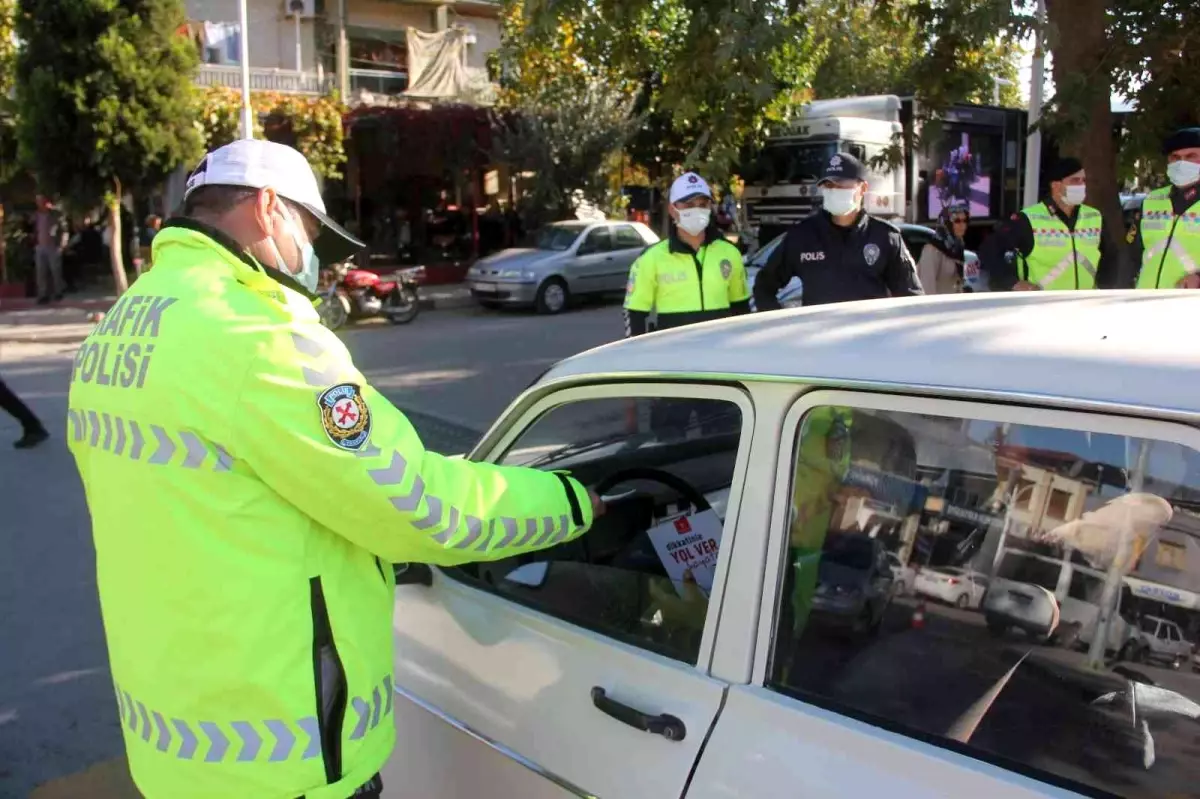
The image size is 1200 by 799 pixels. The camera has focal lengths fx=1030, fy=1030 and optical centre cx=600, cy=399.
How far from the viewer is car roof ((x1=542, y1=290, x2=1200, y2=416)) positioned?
1362 mm

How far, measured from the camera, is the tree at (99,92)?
14.5 meters

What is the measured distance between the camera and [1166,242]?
512 centimetres

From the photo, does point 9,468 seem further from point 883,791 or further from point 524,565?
point 883,791

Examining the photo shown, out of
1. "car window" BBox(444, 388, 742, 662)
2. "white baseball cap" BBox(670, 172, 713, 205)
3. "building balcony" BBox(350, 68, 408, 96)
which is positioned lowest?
"car window" BBox(444, 388, 742, 662)

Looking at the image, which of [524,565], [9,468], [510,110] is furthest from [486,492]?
[510,110]

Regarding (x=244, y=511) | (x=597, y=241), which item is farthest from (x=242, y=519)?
(x=597, y=241)

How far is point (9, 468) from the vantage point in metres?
7.43

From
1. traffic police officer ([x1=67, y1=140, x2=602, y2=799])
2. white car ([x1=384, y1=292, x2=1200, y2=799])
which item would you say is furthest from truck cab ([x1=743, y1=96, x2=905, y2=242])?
traffic police officer ([x1=67, y1=140, x2=602, y2=799])

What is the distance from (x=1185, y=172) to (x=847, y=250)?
166 cm

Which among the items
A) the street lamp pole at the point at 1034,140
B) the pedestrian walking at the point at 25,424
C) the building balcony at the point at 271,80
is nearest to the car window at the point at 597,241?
the building balcony at the point at 271,80

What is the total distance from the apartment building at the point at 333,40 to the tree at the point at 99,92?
4.44 m

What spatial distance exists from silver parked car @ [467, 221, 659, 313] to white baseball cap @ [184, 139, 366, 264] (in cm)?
1491

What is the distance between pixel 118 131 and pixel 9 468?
8.90 m

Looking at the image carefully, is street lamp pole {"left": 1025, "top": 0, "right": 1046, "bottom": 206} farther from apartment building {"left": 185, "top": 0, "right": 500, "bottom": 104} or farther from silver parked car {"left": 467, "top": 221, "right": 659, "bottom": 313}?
apartment building {"left": 185, "top": 0, "right": 500, "bottom": 104}
